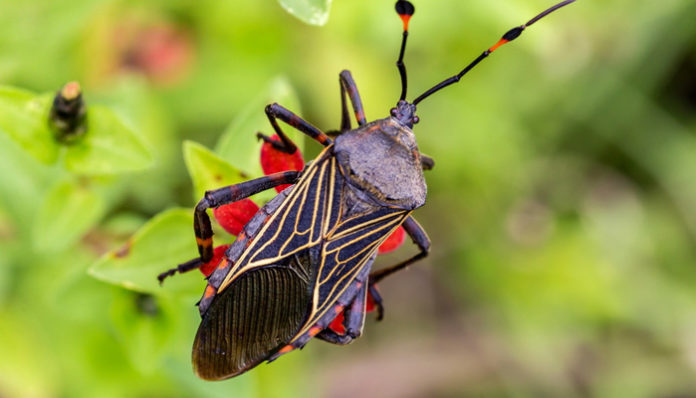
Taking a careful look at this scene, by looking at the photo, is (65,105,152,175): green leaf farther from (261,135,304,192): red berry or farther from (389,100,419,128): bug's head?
(389,100,419,128): bug's head

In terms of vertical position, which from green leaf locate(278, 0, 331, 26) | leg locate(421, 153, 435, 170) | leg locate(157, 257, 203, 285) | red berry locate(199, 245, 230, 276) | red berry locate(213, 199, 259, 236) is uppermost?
green leaf locate(278, 0, 331, 26)

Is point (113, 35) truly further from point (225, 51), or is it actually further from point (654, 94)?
point (654, 94)

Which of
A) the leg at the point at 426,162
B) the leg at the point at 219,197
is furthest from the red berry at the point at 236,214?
the leg at the point at 426,162

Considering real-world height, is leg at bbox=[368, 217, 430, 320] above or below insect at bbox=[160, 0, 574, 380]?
below

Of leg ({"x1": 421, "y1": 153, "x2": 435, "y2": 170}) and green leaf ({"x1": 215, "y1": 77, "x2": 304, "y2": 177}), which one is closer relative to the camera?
green leaf ({"x1": 215, "y1": 77, "x2": 304, "y2": 177})

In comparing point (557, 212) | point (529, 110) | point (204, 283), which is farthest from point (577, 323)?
point (204, 283)

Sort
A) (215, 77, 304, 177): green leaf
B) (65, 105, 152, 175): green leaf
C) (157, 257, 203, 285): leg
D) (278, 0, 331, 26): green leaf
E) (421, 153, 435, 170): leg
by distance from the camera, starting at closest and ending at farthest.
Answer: (278, 0, 331, 26): green leaf → (157, 257, 203, 285): leg → (65, 105, 152, 175): green leaf → (215, 77, 304, 177): green leaf → (421, 153, 435, 170): leg

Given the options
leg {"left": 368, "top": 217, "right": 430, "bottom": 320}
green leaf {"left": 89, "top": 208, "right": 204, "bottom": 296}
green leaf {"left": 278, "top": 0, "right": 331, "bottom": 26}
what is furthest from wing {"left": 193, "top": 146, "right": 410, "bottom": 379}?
green leaf {"left": 278, "top": 0, "right": 331, "bottom": 26}

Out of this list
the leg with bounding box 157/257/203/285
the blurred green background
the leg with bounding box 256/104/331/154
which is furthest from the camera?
the blurred green background
